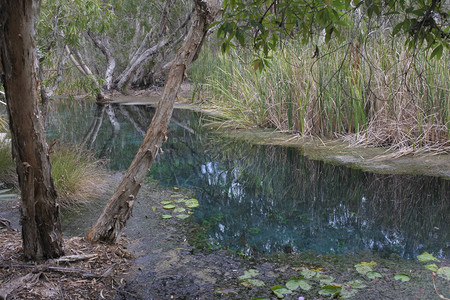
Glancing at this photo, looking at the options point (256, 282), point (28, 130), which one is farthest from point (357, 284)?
point (28, 130)

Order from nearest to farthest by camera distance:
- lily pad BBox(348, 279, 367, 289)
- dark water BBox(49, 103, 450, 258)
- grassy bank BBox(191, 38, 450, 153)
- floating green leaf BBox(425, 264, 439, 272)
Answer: lily pad BBox(348, 279, 367, 289) < floating green leaf BBox(425, 264, 439, 272) < dark water BBox(49, 103, 450, 258) < grassy bank BBox(191, 38, 450, 153)

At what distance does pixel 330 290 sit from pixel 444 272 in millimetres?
737

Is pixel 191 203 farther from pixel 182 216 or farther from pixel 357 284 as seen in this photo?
pixel 357 284

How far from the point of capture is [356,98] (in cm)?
600

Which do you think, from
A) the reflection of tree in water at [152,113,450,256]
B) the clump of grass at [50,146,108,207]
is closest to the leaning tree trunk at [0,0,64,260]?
the reflection of tree in water at [152,113,450,256]

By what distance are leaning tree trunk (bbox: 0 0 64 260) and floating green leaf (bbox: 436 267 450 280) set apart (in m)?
2.11

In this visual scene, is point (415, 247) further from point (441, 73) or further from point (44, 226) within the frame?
point (441, 73)

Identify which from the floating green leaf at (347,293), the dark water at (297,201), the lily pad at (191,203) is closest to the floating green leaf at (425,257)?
the dark water at (297,201)

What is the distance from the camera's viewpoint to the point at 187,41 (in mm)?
2639

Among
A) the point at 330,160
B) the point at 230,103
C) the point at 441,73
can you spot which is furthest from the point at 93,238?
the point at 230,103

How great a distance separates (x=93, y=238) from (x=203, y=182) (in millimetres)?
2234

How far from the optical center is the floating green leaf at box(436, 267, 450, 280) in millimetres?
2484

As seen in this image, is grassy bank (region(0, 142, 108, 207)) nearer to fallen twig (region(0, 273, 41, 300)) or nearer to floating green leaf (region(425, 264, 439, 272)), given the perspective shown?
fallen twig (region(0, 273, 41, 300))

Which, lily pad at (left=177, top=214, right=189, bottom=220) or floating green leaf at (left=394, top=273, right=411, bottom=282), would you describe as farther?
lily pad at (left=177, top=214, right=189, bottom=220)
